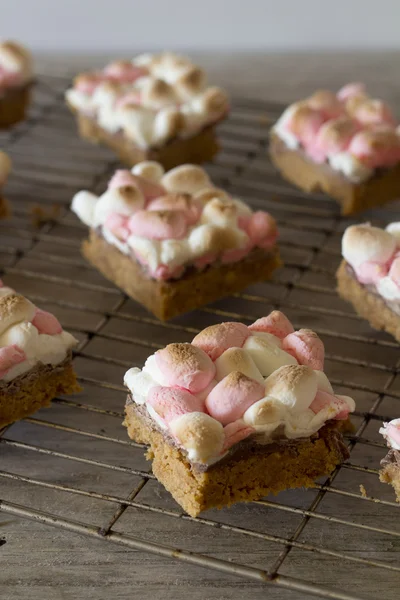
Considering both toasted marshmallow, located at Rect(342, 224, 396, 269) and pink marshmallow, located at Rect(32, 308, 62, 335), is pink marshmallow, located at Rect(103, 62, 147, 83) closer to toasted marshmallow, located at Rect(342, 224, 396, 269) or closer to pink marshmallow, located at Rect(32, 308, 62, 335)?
toasted marshmallow, located at Rect(342, 224, 396, 269)

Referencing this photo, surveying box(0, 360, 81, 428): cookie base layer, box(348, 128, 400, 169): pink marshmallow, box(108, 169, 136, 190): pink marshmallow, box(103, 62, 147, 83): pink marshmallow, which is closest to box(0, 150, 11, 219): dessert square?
box(108, 169, 136, 190): pink marshmallow

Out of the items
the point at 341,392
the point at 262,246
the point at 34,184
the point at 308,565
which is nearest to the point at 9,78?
the point at 34,184

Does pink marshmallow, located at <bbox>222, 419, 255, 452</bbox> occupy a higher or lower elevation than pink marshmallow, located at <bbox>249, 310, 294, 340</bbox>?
lower

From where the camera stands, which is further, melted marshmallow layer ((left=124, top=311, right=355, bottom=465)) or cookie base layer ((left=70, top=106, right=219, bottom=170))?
cookie base layer ((left=70, top=106, right=219, bottom=170))

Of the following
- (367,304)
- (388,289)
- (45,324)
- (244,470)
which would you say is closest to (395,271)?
(388,289)

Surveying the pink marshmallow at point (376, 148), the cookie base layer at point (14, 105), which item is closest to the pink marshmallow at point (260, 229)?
the pink marshmallow at point (376, 148)

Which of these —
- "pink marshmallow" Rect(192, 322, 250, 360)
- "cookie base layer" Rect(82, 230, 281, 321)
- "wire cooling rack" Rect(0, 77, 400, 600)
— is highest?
"pink marshmallow" Rect(192, 322, 250, 360)

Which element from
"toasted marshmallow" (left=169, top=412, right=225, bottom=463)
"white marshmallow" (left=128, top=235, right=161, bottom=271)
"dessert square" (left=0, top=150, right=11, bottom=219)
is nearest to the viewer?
"toasted marshmallow" (left=169, top=412, right=225, bottom=463)

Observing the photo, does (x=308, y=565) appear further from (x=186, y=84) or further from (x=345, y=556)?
(x=186, y=84)

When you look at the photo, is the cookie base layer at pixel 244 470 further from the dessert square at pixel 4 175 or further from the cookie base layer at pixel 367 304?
the dessert square at pixel 4 175
